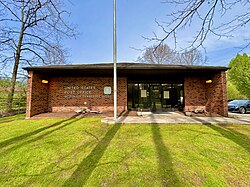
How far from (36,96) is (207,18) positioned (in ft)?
31.0

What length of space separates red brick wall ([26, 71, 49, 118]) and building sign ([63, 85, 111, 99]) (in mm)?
1488

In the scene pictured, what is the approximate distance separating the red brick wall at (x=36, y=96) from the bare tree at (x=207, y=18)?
774 cm

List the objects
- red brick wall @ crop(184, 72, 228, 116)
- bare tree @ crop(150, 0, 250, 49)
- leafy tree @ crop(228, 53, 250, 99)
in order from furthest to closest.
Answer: leafy tree @ crop(228, 53, 250, 99)
red brick wall @ crop(184, 72, 228, 116)
bare tree @ crop(150, 0, 250, 49)

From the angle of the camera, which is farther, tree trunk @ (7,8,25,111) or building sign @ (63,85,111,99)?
tree trunk @ (7,8,25,111)

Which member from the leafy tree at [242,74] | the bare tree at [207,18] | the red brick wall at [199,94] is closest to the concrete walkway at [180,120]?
the red brick wall at [199,94]

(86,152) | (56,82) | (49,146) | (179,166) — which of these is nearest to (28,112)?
(56,82)

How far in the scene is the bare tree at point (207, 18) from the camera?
10.9 feet

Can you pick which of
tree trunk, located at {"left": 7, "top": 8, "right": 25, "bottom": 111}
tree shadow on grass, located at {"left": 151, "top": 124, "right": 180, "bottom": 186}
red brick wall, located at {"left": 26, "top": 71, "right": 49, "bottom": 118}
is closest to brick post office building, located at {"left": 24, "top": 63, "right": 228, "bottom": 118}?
red brick wall, located at {"left": 26, "top": 71, "right": 49, "bottom": 118}

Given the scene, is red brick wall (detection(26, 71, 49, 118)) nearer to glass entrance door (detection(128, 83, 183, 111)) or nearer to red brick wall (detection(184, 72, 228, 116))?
glass entrance door (detection(128, 83, 183, 111))

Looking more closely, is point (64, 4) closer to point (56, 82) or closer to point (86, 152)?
point (86, 152)

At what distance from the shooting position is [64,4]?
167 inches

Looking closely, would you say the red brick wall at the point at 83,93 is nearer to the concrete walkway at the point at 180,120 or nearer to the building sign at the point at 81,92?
the building sign at the point at 81,92

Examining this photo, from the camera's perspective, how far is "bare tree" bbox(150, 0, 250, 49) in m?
3.32

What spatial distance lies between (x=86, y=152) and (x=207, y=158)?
9.37 ft
